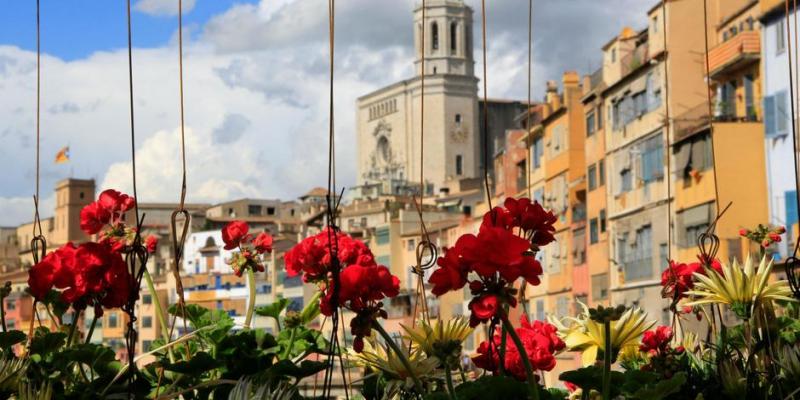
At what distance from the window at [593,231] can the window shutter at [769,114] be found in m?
14.7

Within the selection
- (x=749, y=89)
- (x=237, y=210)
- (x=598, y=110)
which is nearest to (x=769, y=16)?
(x=749, y=89)

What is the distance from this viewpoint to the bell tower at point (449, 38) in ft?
568

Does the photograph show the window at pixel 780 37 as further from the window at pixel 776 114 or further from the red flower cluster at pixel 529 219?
the red flower cluster at pixel 529 219

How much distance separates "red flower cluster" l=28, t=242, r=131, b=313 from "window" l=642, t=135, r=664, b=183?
126 feet

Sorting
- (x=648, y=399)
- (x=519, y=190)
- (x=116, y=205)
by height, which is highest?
(x=519, y=190)

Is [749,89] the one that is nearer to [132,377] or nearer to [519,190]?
[519,190]

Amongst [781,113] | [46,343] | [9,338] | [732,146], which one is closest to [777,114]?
[781,113]

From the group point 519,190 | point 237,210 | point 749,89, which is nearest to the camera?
point 749,89

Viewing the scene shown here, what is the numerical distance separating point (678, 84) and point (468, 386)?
38.9 metres

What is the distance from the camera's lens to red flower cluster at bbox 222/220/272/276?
559 cm

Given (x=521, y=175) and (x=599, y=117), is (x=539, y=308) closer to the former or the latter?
(x=521, y=175)

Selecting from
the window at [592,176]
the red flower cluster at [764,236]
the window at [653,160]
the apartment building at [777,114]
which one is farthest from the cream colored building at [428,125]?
the red flower cluster at [764,236]

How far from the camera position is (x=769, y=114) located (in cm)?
3516

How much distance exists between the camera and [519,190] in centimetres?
6438
